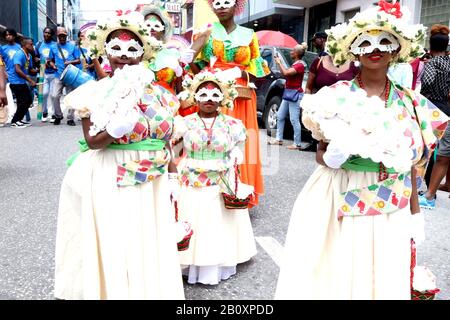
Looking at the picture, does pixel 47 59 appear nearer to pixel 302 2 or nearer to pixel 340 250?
pixel 340 250

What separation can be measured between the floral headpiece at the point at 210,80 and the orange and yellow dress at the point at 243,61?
2.69ft

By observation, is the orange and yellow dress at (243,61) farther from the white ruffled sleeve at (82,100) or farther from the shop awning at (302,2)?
the shop awning at (302,2)

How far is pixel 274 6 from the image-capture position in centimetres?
2284

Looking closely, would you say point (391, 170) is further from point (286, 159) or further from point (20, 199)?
point (286, 159)

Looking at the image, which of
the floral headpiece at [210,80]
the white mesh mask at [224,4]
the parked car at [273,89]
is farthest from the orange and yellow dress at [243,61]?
the parked car at [273,89]

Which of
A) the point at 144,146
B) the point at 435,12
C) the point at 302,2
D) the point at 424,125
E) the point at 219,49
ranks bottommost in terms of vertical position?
the point at 144,146

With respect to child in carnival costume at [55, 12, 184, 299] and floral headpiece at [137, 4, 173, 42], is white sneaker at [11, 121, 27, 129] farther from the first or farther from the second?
child in carnival costume at [55, 12, 184, 299]

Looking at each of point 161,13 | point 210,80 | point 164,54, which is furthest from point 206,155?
point 161,13

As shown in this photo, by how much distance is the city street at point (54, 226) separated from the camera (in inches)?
140

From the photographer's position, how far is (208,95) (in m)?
3.77

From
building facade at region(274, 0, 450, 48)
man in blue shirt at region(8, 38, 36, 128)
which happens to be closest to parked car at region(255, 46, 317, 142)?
building facade at region(274, 0, 450, 48)

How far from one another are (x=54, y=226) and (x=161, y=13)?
2.24 metres
